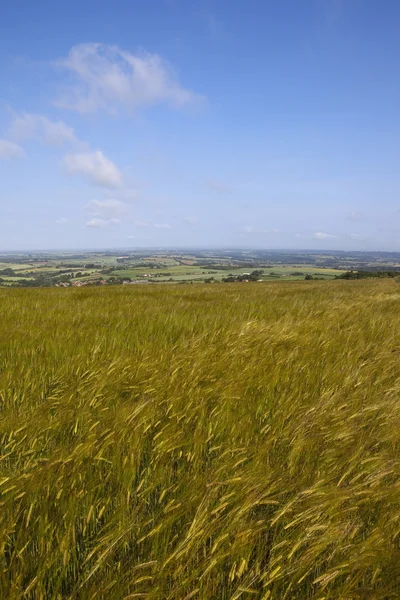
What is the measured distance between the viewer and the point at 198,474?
5.00 feet

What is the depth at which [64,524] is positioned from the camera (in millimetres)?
1224

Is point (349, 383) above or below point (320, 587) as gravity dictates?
above

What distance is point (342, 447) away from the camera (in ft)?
5.78

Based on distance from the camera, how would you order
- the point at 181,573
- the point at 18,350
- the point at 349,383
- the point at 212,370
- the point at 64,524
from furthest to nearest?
the point at 18,350 → the point at 212,370 → the point at 349,383 → the point at 64,524 → the point at 181,573

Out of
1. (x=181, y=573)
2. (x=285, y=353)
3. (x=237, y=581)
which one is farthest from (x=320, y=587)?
(x=285, y=353)

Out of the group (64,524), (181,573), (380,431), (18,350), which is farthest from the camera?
(18,350)

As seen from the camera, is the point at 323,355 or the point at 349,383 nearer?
the point at 349,383

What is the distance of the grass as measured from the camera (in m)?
1.08

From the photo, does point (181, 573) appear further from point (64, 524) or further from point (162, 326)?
point (162, 326)

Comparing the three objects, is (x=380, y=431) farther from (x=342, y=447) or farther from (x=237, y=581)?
(x=237, y=581)

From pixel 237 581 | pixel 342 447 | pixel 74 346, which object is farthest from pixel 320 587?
pixel 74 346

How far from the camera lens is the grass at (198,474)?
3.54ft

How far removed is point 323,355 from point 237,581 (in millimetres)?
2529

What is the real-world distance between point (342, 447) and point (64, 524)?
141 cm
